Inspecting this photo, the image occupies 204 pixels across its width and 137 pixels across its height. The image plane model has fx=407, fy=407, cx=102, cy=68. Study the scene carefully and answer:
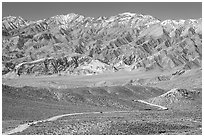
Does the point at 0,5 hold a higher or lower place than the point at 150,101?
higher

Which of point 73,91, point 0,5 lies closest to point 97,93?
point 73,91

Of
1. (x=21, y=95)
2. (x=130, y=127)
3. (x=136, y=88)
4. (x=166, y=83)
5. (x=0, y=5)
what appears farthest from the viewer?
(x=166, y=83)

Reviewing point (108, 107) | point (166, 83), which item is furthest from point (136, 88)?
point (166, 83)

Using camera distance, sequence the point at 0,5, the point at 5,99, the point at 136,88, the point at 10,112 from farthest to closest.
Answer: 1. the point at 136,88
2. the point at 5,99
3. the point at 10,112
4. the point at 0,5

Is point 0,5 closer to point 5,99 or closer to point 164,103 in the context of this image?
point 5,99

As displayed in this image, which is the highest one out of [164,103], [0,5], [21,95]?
[0,5]

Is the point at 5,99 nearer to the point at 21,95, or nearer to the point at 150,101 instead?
the point at 21,95

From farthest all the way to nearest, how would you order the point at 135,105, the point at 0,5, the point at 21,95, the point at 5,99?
the point at 135,105 → the point at 21,95 → the point at 5,99 → the point at 0,5

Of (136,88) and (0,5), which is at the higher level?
(0,5)

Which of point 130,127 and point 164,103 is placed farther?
point 164,103
